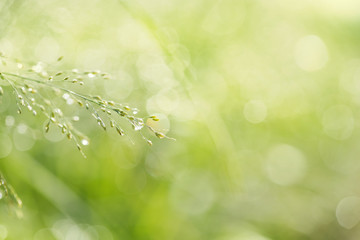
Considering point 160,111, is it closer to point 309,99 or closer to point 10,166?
point 10,166

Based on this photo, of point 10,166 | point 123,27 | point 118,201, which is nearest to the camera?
point 10,166

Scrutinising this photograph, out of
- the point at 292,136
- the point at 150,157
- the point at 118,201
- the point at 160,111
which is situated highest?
the point at 292,136

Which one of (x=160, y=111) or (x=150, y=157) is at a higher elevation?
(x=160, y=111)

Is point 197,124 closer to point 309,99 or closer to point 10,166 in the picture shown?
point 10,166

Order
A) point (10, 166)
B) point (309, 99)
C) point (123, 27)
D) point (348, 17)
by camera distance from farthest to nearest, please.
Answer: point (309, 99)
point (123, 27)
point (348, 17)
point (10, 166)

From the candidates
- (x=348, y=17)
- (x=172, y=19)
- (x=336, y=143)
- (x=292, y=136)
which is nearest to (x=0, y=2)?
(x=172, y=19)

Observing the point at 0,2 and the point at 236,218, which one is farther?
the point at 236,218
